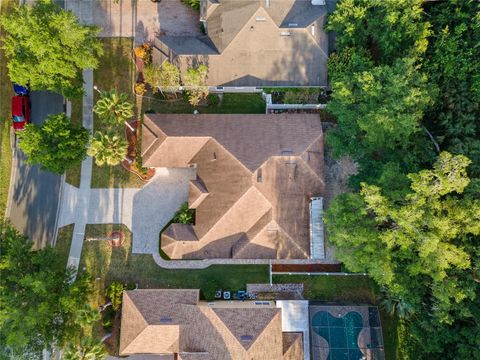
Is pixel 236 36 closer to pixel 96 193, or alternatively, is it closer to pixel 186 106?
pixel 186 106

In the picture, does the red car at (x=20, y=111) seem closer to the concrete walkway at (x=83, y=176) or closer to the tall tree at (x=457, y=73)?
the concrete walkway at (x=83, y=176)

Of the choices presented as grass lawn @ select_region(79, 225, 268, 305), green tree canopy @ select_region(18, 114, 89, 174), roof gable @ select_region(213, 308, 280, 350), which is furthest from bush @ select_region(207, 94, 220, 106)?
roof gable @ select_region(213, 308, 280, 350)

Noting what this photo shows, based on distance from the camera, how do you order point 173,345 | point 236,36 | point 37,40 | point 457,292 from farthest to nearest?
point 236,36
point 173,345
point 37,40
point 457,292

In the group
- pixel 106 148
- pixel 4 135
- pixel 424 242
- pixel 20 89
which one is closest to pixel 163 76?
pixel 106 148

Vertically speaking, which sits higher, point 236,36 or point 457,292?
point 236,36

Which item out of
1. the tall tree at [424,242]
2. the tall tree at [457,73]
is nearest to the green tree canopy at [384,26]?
the tall tree at [457,73]

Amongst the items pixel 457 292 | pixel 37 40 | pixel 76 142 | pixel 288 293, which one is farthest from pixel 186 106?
pixel 457 292
